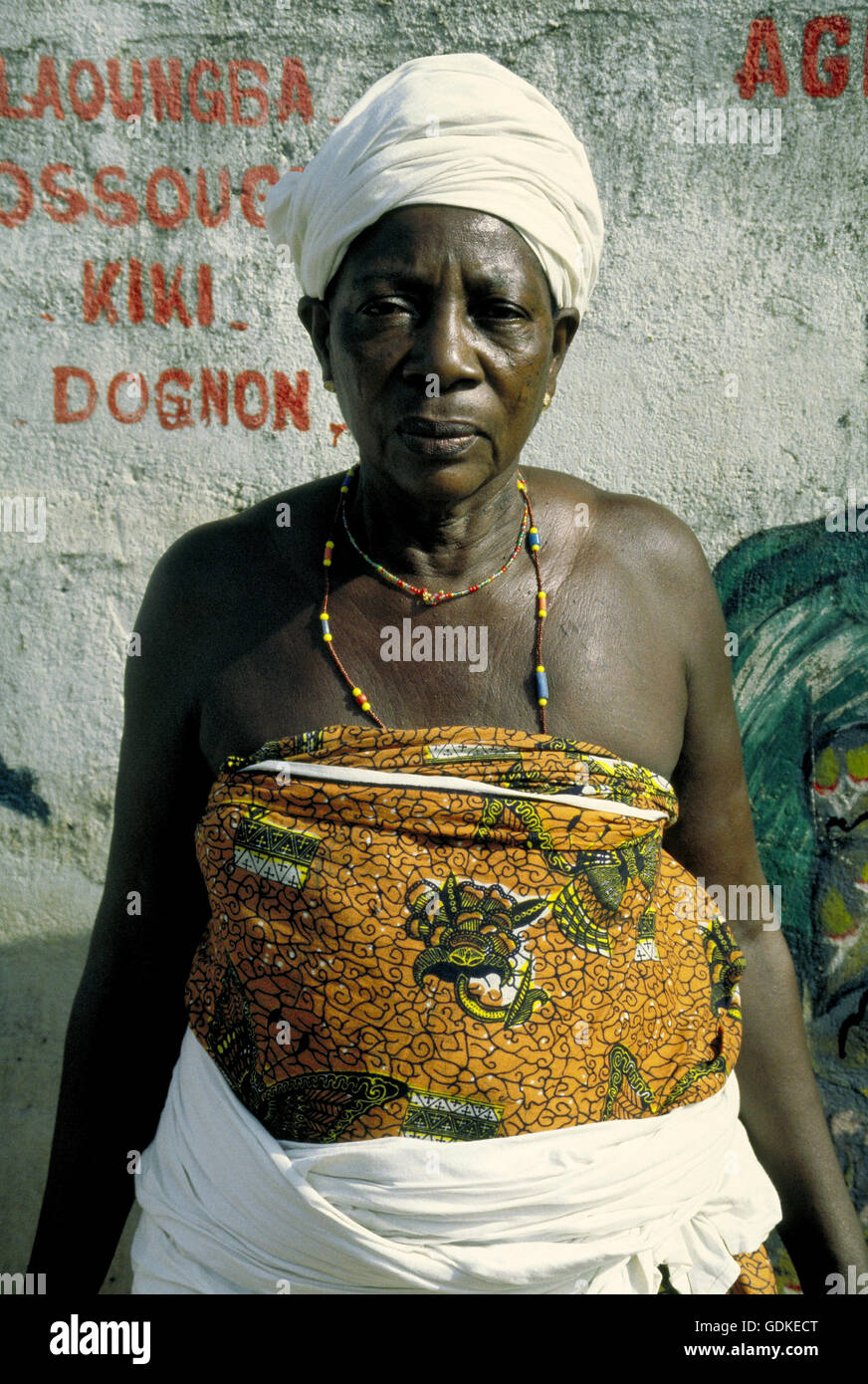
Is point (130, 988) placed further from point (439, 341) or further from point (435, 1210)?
point (439, 341)

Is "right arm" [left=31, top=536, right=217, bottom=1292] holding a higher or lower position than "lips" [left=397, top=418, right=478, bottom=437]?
lower

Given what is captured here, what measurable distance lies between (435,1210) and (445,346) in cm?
103

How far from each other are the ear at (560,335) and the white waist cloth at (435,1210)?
1.02 meters

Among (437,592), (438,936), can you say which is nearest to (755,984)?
(438,936)

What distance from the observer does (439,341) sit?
1.45 metres

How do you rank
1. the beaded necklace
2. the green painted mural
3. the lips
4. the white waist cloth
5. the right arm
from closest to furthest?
the white waist cloth, the lips, the beaded necklace, the right arm, the green painted mural

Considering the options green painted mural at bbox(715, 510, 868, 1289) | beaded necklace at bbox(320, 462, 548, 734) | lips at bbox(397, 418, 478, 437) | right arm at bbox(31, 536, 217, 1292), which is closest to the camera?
lips at bbox(397, 418, 478, 437)

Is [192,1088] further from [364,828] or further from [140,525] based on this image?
[140,525]

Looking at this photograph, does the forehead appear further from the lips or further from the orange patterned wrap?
the orange patterned wrap

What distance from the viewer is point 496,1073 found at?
1.41m

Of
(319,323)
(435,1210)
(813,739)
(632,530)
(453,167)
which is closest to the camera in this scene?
(435,1210)

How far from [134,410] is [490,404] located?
3.70ft

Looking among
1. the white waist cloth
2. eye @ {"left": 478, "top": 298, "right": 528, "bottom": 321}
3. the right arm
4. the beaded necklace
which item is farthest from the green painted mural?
the right arm

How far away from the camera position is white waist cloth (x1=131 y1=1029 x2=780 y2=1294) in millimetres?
1368
